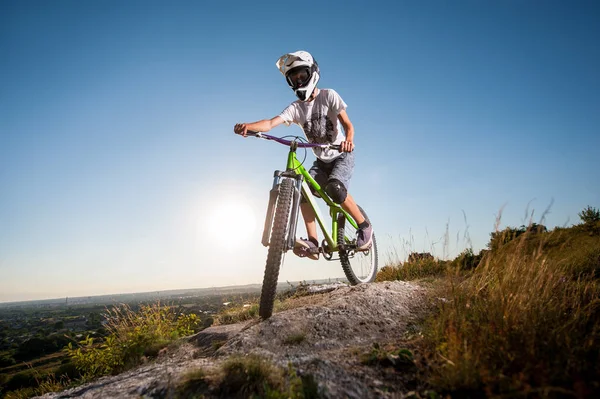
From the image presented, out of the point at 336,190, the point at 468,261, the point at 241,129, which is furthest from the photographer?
the point at 468,261

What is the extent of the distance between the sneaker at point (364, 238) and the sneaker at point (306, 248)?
92 centimetres

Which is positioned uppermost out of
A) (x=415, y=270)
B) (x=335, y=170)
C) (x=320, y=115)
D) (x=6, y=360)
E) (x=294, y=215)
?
(x=320, y=115)

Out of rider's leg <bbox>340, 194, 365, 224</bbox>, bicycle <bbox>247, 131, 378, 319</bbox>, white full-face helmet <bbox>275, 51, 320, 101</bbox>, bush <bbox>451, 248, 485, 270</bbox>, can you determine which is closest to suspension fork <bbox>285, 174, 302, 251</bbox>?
bicycle <bbox>247, 131, 378, 319</bbox>

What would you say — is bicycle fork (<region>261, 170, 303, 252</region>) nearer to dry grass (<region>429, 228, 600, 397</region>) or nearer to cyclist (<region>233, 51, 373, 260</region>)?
cyclist (<region>233, 51, 373, 260</region>)

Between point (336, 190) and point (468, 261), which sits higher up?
point (336, 190)

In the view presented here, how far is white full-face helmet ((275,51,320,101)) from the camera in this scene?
438cm

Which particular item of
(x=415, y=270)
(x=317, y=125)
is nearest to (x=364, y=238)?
(x=317, y=125)

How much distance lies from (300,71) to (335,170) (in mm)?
1600

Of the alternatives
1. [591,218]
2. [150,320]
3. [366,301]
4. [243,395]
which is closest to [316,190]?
[366,301]

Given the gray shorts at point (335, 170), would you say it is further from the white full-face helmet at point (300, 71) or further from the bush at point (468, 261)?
the bush at point (468, 261)

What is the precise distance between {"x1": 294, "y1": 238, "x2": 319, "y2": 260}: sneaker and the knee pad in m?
0.81

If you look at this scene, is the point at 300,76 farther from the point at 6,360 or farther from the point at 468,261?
the point at 6,360

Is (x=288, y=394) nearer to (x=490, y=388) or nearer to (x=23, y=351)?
(x=490, y=388)

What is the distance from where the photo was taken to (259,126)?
421 cm
